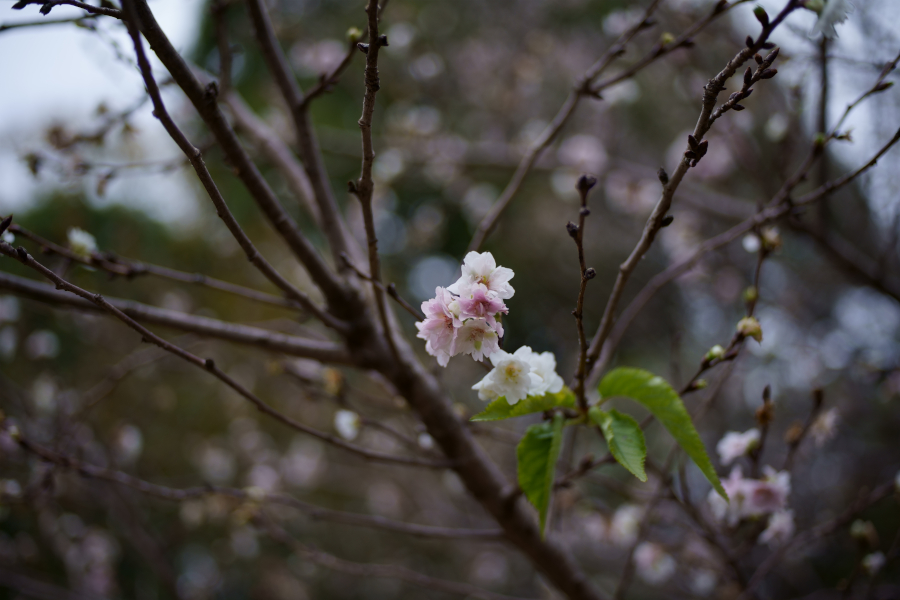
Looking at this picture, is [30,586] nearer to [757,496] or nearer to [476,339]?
[476,339]

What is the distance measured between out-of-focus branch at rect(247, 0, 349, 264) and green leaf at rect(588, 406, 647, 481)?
2.55ft

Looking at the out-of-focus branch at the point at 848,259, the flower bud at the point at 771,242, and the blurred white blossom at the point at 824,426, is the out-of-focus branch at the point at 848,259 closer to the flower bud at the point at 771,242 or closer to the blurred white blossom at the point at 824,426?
the blurred white blossom at the point at 824,426

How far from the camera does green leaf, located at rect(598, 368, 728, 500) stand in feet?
2.50

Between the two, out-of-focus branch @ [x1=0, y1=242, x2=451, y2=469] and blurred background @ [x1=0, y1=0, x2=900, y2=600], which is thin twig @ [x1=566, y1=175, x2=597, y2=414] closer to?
out-of-focus branch @ [x1=0, y1=242, x2=451, y2=469]

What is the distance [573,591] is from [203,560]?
457cm

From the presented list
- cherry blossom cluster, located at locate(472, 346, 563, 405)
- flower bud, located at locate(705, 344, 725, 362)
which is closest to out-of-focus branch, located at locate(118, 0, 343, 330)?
cherry blossom cluster, located at locate(472, 346, 563, 405)

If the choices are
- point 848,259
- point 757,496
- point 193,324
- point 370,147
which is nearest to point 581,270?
point 370,147

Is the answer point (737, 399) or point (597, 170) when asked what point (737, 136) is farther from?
point (737, 399)

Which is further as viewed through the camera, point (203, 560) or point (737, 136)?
point (203, 560)

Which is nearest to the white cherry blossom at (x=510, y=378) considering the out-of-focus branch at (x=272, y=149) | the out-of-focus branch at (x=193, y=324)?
the out-of-focus branch at (x=193, y=324)

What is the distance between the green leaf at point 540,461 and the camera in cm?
74

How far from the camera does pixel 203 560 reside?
183 inches

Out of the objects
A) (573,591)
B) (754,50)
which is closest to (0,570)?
(573,591)

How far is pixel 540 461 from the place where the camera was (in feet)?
2.62
